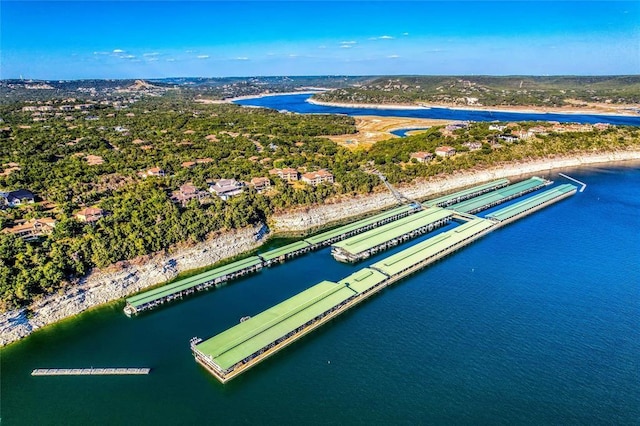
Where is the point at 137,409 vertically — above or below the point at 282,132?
below

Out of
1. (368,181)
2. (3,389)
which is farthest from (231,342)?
(368,181)

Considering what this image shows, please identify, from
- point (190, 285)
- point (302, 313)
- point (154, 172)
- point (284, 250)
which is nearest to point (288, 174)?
point (154, 172)

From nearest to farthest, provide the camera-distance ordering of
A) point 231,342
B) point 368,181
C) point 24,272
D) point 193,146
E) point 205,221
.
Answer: point 231,342, point 24,272, point 205,221, point 368,181, point 193,146

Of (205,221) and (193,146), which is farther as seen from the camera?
(193,146)

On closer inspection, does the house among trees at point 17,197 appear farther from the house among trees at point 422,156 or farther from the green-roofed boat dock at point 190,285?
the house among trees at point 422,156

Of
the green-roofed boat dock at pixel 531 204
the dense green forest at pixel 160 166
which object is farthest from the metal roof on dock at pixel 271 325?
the green-roofed boat dock at pixel 531 204

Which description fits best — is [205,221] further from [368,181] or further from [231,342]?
[368,181]

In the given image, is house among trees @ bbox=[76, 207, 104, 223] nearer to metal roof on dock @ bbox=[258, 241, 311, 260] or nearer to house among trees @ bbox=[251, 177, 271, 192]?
metal roof on dock @ bbox=[258, 241, 311, 260]

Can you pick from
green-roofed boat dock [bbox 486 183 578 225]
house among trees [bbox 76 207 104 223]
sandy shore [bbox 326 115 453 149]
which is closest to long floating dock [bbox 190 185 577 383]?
green-roofed boat dock [bbox 486 183 578 225]
